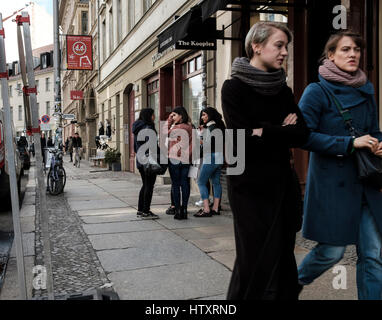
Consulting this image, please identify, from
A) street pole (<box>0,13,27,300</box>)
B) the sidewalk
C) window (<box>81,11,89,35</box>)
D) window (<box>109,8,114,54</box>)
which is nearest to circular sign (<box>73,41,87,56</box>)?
window (<box>109,8,114,54</box>)

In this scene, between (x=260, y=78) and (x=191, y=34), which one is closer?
(x=260, y=78)

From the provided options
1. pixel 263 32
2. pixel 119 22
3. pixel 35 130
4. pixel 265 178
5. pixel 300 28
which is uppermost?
pixel 119 22

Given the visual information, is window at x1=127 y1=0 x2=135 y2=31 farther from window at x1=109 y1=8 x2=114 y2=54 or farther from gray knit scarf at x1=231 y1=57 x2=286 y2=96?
gray knit scarf at x1=231 y1=57 x2=286 y2=96

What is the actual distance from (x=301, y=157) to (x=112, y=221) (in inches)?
130

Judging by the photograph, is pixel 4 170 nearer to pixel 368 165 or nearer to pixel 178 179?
pixel 178 179

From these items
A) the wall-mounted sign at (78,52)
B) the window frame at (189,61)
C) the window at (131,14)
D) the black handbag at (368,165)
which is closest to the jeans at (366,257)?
the black handbag at (368,165)

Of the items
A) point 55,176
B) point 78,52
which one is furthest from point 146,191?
point 78,52

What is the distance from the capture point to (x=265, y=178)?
253cm

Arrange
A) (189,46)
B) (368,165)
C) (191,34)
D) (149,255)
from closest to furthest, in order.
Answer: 1. (368,165)
2. (149,255)
3. (191,34)
4. (189,46)

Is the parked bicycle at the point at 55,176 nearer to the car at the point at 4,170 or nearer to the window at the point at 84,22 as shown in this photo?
the car at the point at 4,170

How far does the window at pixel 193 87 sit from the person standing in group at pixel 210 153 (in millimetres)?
3939

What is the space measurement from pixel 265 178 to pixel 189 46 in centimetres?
770
